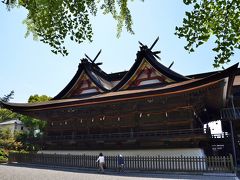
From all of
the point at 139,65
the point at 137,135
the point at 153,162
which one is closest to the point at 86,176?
the point at 153,162

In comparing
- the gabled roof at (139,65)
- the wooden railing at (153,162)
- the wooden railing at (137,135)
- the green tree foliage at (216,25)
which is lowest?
the wooden railing at (153,162)

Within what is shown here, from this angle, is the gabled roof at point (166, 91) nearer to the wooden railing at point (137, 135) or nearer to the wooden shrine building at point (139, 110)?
the wooden shrine building at point (139, 110)

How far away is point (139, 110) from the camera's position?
19.3 meters

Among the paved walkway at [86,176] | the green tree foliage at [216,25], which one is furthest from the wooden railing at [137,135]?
the green tree foliage at [216,25]

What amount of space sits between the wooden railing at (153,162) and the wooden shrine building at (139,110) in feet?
6.20

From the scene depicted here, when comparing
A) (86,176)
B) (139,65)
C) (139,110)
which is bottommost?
(86,176)

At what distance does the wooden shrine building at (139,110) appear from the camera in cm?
1691

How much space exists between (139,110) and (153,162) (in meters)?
4.70

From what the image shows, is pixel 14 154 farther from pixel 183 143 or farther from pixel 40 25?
pixel 40 25

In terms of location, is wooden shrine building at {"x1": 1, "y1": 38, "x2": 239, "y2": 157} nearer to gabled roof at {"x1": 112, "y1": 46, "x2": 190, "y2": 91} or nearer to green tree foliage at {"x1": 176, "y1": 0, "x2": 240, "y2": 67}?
gabled roof at {"x1": 112, "y1": 46, "x2": 190, "y2": 91}

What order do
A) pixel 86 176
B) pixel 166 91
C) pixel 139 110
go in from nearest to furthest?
pixel 86 176, pixel 166 91, pixel 139 110

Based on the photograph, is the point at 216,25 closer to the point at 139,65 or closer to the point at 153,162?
the point at 153,162

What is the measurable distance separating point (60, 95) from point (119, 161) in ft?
45.5

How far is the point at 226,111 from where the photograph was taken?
20.9m
